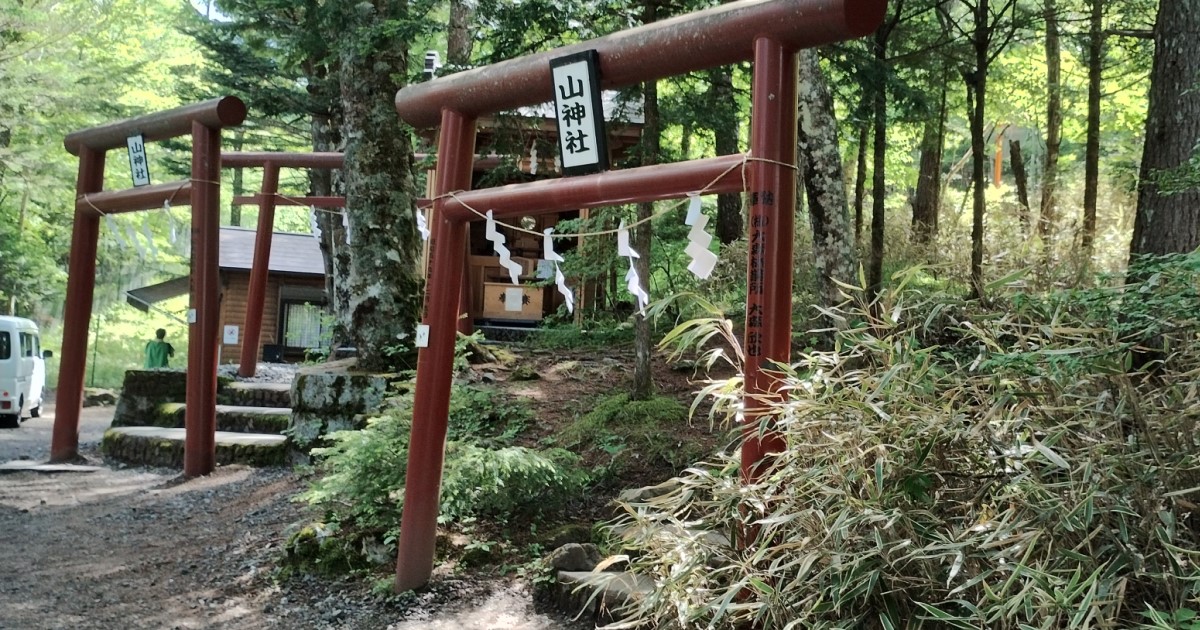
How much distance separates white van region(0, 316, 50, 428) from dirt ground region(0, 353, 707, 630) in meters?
5.93

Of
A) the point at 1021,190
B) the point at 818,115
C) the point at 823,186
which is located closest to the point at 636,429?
the point at 823,186

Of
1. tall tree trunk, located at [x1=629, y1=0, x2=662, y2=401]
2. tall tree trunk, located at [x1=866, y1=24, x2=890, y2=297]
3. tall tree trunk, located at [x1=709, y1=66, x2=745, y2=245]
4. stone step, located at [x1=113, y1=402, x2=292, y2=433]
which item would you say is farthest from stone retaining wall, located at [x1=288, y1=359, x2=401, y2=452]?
tall tree trunk, located at [x1=866, y1=24, x2=890, y2=297]

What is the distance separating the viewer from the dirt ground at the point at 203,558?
5004 millimetres

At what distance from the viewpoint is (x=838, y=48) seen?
7859 millimetres

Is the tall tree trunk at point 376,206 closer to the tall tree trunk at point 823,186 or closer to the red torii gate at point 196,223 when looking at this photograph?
the red torii gate at point 196,223

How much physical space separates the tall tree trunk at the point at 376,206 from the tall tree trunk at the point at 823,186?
4.16 m

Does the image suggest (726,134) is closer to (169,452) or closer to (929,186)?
(929,186)

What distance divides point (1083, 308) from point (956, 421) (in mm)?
829

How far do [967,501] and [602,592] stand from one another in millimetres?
1782

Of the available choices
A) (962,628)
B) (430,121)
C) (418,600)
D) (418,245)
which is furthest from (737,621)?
(418,245)

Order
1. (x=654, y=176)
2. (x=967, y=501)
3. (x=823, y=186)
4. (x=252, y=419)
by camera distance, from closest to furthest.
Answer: (x=967, y=501) < (x=654, y=176) < (x=823, y=186) < (x=252, y=419)

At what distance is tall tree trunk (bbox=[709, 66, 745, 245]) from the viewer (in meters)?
8.42

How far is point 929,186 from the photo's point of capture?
12.7 m

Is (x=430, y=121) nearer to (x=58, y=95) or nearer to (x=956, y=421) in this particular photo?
(x=956, y=421)
